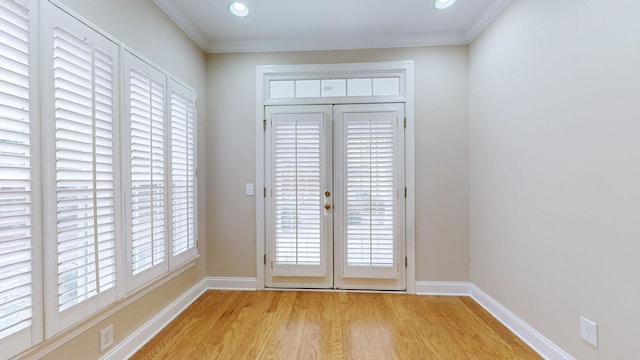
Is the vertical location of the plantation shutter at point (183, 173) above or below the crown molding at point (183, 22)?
below

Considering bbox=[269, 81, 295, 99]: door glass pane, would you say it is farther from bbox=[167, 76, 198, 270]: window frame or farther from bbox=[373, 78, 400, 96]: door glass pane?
bbox=[373, 78, 400, 96]: door glass pane

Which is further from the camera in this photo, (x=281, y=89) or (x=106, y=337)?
(x=281, y=89)

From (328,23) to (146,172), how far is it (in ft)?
6.92

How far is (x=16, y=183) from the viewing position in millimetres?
1262

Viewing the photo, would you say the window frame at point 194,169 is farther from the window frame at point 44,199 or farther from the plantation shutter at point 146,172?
the window frame at point 44,199

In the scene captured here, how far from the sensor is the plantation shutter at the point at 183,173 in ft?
8.27

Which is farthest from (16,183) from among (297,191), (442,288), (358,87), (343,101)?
(442,288)

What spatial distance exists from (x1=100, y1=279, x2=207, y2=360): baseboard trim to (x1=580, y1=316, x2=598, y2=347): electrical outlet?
2.87 metres

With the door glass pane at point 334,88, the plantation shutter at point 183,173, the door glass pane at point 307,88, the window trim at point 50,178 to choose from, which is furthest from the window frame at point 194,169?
the door glass pane at point 334,88

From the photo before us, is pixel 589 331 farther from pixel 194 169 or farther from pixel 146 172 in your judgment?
pixel 194 169

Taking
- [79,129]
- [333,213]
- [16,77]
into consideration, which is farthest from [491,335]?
[16,77]

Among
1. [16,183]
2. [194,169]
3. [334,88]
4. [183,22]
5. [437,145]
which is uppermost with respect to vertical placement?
[183,22]

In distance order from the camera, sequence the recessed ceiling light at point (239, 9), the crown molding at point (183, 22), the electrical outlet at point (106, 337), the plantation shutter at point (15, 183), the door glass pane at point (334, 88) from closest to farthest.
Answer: the plantation shutter at point (15, 183), the electrical outlet at point (106, 337), the crown molding at point (183, 22), the recessed ceiling light at point (239, 9), the door glass pane at point (334, 88)

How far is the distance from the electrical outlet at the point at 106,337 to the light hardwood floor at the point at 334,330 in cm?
26
